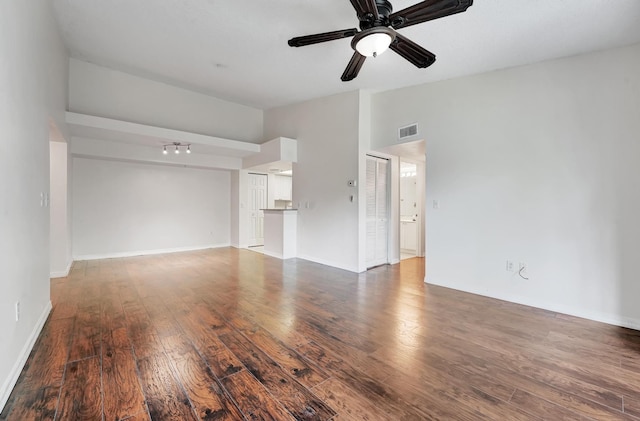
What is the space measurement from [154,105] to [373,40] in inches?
193

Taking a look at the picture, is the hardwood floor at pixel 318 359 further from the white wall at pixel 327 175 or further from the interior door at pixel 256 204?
the interior door at pixel 256 204

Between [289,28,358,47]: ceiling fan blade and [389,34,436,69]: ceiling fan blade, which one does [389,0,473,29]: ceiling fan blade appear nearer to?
[389,34,436,69]: ceiling fan blade

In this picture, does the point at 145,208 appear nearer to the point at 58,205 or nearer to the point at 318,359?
the point at 58,205

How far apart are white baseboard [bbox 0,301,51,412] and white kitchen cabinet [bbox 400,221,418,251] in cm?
612

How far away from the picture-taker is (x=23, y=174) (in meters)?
2.04

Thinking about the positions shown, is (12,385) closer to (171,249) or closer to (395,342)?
(395,342)

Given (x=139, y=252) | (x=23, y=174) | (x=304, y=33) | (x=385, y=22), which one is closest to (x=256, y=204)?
(x=139, y=252)

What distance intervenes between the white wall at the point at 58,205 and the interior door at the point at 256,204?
12.5ft

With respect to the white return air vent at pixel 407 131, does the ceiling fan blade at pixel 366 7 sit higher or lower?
higher

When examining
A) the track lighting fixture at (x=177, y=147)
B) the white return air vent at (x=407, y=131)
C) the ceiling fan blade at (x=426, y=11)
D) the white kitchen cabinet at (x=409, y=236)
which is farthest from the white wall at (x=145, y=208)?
the ceiling fan blade at (x=426, y=11)

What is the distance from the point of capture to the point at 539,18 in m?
2.56

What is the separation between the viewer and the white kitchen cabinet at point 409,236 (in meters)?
6.61

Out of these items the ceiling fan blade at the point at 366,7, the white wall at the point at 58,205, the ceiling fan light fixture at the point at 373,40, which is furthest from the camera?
the white wall at the point at 58,205

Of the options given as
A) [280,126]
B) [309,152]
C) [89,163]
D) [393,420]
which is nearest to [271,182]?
[280,126]
